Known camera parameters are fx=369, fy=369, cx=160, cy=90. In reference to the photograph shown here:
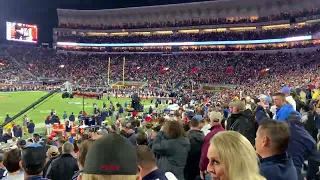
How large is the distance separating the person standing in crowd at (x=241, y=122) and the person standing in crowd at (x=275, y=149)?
2446 millimetres

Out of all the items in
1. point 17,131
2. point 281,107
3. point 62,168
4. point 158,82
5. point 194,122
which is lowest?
point 17,131

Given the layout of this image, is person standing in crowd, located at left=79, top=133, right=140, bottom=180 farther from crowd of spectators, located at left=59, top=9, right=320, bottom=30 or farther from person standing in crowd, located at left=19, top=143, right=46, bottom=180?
crowd of spectators, located at left=59, top=9, right=320, bottom=30

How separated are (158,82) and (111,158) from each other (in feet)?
173

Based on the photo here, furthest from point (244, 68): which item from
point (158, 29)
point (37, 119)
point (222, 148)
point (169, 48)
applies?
point (222, 148)

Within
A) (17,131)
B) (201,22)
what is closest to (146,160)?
(17,131)

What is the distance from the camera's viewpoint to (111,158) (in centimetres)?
175

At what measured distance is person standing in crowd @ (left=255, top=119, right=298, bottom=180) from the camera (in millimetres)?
2971

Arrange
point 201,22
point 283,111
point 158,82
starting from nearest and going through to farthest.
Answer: point 283,111
point 158,82
point 201,22

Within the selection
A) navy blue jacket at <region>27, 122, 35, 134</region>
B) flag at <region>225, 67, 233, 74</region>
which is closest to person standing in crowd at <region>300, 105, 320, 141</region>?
navy blue jacket at <region>27, 122, 35, 134</region>

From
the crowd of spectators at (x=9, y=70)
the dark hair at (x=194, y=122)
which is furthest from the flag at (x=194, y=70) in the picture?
the dark hair at (x=194, y=122)

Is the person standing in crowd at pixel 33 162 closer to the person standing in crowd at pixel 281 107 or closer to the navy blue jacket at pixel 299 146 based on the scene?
the navy blue jacket at pixel 299 146

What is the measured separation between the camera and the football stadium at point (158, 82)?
3.23m

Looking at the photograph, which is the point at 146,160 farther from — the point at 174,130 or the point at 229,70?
the point at 229,70

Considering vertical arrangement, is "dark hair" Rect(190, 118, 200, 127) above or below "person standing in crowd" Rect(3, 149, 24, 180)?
above
